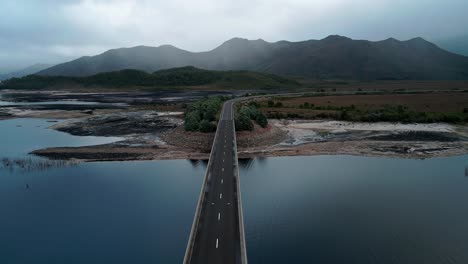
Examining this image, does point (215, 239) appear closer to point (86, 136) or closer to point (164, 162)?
point (164, 162)

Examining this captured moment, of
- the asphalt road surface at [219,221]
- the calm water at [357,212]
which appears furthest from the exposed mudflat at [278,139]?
the asphalt road surface at [219,221]

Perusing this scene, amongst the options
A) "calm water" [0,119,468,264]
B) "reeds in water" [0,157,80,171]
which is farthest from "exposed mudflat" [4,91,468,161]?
"calm water" [0,119,468,264]

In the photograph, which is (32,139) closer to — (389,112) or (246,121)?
(246,121)

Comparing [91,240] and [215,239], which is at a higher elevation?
[215,239]

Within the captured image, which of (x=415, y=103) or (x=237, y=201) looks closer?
(x=237, y=201)

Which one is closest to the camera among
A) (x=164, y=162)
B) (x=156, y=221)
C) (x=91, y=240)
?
(x=91, y=240)

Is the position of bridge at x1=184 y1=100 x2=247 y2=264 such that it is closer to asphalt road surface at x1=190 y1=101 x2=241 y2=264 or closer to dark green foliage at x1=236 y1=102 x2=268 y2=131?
asphalt road surface at x1=190 y1=101 x2=241 y2=264

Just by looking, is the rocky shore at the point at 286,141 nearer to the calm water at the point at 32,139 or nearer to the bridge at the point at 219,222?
the calm water at the point at 32,139

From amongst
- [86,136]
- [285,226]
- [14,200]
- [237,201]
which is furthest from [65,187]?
[86,136]

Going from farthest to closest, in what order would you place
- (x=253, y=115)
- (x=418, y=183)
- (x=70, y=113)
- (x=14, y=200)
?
(x=70, y=113) → (x=253, y=115) → (x=418, y=183) → (x=14, y=200)
